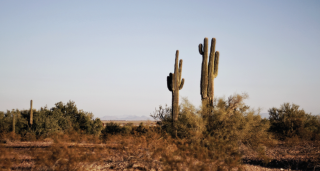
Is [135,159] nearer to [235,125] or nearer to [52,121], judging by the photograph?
[235,125]

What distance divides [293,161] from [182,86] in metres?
7.97

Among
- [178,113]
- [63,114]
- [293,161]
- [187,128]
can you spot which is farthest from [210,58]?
[63,114]

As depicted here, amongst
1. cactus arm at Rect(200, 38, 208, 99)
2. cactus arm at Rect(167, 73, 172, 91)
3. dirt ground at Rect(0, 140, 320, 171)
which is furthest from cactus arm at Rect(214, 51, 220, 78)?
dirt ground at Rect(0, 140, 320, 171)

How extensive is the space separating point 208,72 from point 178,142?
234 inches

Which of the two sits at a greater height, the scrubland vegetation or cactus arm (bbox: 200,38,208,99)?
cactus arm (bbox: 200,38,208,99)

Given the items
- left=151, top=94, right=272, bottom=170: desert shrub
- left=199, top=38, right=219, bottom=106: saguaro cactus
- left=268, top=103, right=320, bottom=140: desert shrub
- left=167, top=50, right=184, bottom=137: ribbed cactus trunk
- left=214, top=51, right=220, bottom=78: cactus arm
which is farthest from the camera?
left=268, top=103, right=320, bottom=140: desert shrub

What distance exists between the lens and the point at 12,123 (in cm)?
2138

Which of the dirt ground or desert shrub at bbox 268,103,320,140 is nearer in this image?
the dirt ground

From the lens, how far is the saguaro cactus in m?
15.5

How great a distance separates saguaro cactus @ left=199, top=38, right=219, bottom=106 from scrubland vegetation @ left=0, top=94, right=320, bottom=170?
809 millimetres

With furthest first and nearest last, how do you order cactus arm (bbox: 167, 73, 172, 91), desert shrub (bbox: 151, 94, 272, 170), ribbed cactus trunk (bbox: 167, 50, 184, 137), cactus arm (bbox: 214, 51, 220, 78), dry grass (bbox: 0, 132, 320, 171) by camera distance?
cactus arm (bbox: 167, 73, 172, 91) → ribbed cactus trunk (bbox: 167, 50, 184, 137) → cactus arm (bbox: 214, 51, 220, 78) → desert shrub (bbox: 151, 94, 272, 170) → dry grass (bbox: 0, 132, 320, 171)

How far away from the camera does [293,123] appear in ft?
68.8

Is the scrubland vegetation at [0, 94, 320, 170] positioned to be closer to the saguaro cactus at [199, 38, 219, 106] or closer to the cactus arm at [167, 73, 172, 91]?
the saguaro cactus at [199, 38, 219, 106]

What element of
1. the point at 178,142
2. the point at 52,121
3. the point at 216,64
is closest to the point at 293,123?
the point at 216,64
